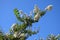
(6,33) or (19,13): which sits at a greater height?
(19,13)

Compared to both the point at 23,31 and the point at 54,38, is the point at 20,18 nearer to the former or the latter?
the point at 23,31

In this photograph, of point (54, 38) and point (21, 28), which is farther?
point (54, 38)

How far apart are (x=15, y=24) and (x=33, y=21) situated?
2.95ft

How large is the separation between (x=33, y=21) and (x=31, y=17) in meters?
0.22

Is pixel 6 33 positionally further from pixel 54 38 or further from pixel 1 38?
pixel 54 38

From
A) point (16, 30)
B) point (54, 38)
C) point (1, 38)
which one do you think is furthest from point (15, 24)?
point (54, 38)

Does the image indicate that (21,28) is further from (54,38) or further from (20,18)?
(54,38)

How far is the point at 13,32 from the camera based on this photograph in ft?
33.5

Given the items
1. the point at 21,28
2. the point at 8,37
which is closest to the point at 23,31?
the point at 21,28

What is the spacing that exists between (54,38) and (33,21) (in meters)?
2.36

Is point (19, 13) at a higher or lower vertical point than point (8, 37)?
higher

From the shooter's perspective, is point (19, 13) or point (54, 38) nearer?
point (19, 13)

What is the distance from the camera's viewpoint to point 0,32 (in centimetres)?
1034

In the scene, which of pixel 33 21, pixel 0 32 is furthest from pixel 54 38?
pixel 0 32
